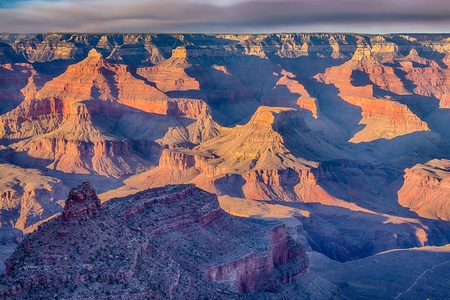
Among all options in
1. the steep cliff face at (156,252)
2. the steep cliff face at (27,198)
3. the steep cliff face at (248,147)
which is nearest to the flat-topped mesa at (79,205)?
the steep cliff face at (156,252)

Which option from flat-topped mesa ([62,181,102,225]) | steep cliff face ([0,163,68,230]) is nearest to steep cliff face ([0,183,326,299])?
flat-topped mesa ([62,181,102,225])

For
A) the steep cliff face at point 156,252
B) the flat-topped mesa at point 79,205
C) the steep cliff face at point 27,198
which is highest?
the flat-topped mesa at point 79,205

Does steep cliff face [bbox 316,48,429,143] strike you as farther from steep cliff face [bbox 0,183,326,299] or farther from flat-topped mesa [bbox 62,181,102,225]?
flat-topped mesa [bbox 62,181,102,225]

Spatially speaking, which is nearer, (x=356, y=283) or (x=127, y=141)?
(x=356, y=283)

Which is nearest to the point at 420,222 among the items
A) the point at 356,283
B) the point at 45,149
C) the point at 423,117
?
the point at 356,283

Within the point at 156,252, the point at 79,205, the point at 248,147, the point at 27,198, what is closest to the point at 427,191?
the point at 248,147

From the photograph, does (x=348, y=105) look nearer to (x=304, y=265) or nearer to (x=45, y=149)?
(x=45, y=149)

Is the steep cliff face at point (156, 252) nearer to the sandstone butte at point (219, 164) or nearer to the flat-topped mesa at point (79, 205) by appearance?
the flat-topped mesa at point (79, 205)
